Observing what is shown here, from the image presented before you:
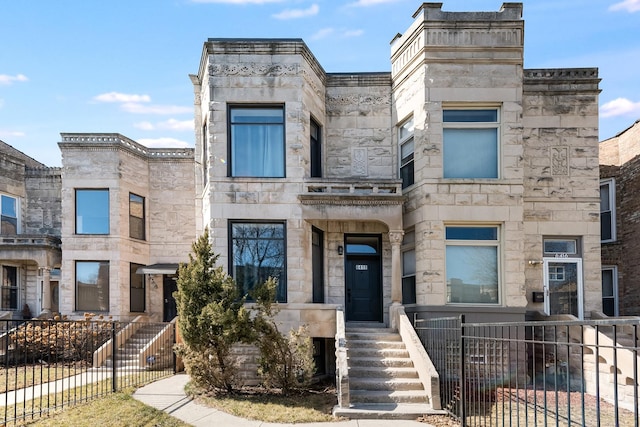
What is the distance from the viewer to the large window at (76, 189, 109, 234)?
1806 cm

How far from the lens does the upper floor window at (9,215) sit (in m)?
20.0

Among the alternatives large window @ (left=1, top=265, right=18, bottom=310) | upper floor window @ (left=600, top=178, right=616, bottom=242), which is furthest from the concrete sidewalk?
large window @ (left=1, top=265, right=18, bottom=310)

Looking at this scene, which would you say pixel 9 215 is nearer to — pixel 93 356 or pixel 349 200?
pixel 93 356

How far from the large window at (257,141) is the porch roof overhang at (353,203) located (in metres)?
1.11

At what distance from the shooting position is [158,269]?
17.9 metres

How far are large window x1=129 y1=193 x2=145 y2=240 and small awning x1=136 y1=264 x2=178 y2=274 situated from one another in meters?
1.39

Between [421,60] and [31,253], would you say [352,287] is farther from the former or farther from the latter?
[31,253]

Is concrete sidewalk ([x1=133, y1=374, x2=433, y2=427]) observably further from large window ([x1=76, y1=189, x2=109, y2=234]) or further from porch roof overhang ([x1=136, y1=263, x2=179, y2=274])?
large window ([x1=76, y1=189, x2=109, y2=234])

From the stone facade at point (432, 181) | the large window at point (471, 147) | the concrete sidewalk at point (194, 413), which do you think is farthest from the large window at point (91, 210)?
the large window at point (471, 147)

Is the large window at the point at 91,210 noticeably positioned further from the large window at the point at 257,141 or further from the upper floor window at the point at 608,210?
the upper floor window at the point at 608,210

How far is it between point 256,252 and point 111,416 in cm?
514

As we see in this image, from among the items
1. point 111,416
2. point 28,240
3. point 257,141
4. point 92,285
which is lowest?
point 111,416

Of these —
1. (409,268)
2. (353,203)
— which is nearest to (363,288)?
(409,268)

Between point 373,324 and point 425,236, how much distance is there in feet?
9.97
